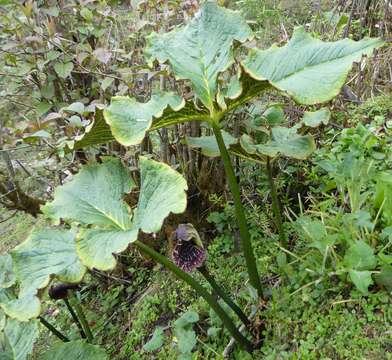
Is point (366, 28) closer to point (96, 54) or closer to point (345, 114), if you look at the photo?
point (345, 114)

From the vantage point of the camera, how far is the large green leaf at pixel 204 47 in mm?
1196

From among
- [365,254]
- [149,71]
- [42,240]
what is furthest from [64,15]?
[365,254]

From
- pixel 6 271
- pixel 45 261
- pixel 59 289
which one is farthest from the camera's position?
pixel 6 271

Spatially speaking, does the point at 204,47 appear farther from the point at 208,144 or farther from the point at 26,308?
the point at 26,308

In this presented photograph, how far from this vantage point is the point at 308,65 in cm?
108

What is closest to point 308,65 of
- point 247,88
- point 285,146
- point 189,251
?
point 247,88

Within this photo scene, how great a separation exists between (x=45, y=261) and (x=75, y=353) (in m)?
0.44

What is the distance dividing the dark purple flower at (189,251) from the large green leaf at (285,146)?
0.36m

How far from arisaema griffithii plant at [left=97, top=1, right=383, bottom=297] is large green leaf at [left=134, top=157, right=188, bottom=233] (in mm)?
112

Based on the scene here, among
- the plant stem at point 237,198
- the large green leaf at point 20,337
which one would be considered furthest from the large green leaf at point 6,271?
the plant stem at point 237,198

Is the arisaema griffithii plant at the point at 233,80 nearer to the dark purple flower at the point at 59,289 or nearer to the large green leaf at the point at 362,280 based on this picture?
the large green leaf at the point at 362,280

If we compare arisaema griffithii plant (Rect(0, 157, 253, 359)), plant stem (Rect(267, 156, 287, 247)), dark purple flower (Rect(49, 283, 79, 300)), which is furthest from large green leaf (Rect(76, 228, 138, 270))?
plant stem (Rect(267, 156, 287, 247))

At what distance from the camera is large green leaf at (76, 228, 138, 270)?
95 centimetres

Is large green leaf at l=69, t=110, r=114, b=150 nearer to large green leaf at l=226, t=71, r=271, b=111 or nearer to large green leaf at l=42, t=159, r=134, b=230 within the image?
large green leaf at l=42, t=159, r=134, b=230
